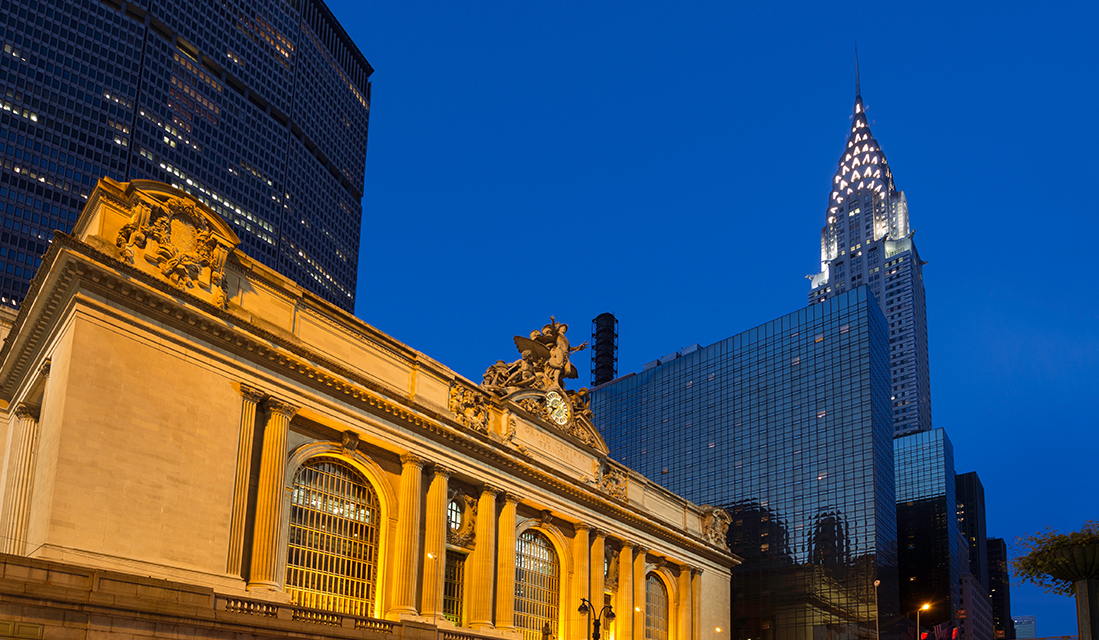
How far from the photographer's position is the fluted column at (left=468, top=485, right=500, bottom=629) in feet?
162

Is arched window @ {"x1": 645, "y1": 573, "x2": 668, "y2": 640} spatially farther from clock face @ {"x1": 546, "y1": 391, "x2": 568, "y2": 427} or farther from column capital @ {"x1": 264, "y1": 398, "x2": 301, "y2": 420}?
column capital @ {"x1": 264, "y1": 398, "x2": 301, "y2": 420}

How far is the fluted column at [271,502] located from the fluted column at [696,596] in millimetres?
40066

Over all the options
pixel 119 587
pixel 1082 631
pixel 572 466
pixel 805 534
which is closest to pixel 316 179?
pixel 805 534

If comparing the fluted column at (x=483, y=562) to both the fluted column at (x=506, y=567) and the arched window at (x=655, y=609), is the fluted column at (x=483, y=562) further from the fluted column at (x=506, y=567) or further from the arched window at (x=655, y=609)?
the arched window at (x=655, y=609)

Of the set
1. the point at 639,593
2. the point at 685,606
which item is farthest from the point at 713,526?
the point at 639,593

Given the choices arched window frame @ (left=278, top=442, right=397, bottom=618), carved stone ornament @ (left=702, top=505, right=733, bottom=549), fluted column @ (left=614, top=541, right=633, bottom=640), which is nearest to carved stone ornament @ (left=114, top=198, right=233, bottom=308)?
arched window frame @ (left=278, top=442, right=397, bottom=618)

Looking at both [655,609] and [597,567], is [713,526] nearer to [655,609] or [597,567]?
[655,609]

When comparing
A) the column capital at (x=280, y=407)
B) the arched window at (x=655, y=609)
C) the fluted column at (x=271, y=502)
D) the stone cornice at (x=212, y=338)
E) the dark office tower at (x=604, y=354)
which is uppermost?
the dark office tower at (x=604, y=354)

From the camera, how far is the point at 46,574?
26.8 m

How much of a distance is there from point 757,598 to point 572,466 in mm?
66999

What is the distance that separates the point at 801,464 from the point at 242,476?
93018 mm

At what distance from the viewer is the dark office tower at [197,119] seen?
105 meters

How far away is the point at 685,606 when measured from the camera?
69.7m

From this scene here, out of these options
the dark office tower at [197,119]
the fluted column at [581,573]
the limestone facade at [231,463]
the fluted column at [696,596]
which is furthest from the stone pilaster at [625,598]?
the dark office tower at [197,119]
